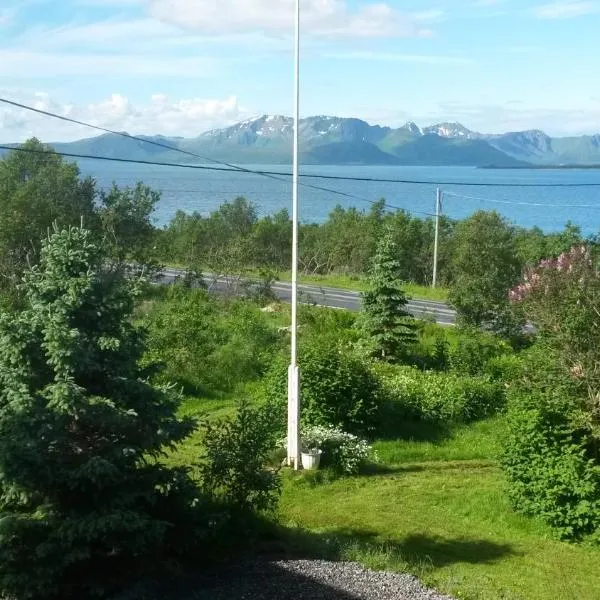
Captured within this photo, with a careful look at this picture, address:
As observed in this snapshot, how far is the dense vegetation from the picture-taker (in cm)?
772

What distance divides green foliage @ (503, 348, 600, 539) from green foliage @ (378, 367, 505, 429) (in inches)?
178

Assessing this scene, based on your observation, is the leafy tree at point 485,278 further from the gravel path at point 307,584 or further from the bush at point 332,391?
the gravel path at point 307,584

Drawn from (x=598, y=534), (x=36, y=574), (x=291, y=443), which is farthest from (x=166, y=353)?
(x=36, y=574)

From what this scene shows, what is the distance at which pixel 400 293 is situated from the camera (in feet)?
72.5

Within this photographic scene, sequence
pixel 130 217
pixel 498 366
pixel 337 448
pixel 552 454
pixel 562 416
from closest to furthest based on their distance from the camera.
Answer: pixel 552 454, pixel 562 416, pixel 337 448, pixel 498 366, pixel 130 217

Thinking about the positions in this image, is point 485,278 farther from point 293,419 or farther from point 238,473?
point 238,473

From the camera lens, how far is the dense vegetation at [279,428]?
7719 millimetres

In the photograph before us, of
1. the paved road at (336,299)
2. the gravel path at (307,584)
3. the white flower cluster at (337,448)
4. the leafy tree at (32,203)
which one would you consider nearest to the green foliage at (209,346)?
the leafy tree at (32,203)

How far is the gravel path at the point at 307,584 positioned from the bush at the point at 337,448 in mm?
5087

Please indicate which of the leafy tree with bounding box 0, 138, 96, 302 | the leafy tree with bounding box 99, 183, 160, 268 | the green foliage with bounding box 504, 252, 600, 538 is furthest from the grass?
the leafy tree with bounding box 99, 183, 160, 268

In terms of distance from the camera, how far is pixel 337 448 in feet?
46.5

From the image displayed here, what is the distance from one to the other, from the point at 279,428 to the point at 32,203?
48.7 feet

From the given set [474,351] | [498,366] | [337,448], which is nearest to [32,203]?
[474,351]

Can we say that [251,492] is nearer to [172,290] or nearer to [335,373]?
[335,373]
